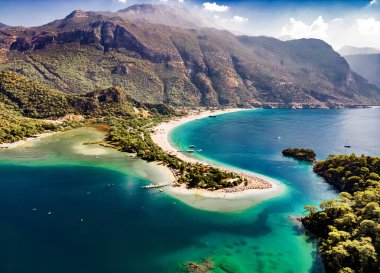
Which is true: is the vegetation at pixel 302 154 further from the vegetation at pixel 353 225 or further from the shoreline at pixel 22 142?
the shoreline at pixel 22 142

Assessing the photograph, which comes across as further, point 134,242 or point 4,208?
point 4,208

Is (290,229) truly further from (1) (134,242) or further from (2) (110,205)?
(2) (110,205)

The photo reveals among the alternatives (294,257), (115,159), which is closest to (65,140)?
(115,159)

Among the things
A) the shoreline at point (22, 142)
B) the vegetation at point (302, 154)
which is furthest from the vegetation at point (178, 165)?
the vegetation at point (302, 154)

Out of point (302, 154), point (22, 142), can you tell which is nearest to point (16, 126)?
point (22, 142)

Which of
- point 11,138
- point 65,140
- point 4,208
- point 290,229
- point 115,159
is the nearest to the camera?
point 290,229

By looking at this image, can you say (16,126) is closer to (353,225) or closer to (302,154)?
(302,154)
